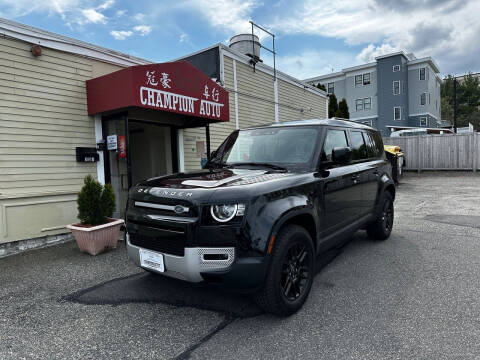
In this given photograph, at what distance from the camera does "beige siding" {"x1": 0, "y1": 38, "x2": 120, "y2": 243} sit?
17.4 ft

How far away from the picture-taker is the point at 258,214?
2652mm

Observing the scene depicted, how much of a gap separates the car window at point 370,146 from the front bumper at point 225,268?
3.14m

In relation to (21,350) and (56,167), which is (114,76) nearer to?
(56,167)

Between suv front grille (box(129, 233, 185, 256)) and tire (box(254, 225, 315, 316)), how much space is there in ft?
2.47

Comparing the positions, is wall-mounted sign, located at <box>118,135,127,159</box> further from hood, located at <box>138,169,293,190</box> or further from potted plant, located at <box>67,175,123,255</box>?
hood, located at <box>138,169,293,190</box>

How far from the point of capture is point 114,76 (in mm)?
5754

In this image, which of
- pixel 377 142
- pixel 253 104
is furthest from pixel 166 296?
pixel 253 104

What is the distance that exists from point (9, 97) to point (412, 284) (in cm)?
640

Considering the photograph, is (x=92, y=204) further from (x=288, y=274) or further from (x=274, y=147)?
(x=288, y=274)

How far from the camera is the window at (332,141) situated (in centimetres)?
367

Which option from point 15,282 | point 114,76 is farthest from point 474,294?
point 114,76

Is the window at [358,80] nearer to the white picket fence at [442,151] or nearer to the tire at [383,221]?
the white picket fence at [442,151]

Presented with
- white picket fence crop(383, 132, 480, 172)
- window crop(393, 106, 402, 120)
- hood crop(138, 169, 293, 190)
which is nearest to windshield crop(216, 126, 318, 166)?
hood crop(138, 169, 293, 190)

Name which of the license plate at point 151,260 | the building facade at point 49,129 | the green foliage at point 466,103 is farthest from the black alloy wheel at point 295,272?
the green foliage at point 466,103
